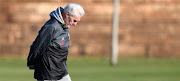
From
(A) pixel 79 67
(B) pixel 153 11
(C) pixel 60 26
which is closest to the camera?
(C) pixel 60 26

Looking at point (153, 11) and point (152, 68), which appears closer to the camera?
point (152, 68)

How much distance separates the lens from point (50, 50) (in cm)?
731

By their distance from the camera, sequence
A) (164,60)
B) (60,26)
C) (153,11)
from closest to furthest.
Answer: (60,26)
(164,60)
(153,11)

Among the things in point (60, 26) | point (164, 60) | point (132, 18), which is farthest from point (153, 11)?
point (60, 26)

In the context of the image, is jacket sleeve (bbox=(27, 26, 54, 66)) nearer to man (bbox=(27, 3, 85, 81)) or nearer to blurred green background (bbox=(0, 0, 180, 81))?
man (bbox=(27, 3, 85, 81))

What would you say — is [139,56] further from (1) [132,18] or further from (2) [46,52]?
(2) [46,52]

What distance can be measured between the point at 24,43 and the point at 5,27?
4.18 ft

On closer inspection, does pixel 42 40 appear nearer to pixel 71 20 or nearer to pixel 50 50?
pixel 50 50

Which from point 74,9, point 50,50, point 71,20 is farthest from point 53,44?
point 74,9

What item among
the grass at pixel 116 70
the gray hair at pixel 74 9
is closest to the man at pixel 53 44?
the gray hair at pixel 74 9

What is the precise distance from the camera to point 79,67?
22.5 m

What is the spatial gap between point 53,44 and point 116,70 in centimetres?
1444

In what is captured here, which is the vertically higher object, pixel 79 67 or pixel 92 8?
pixel 92 8

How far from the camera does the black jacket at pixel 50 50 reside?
23.7 feet
